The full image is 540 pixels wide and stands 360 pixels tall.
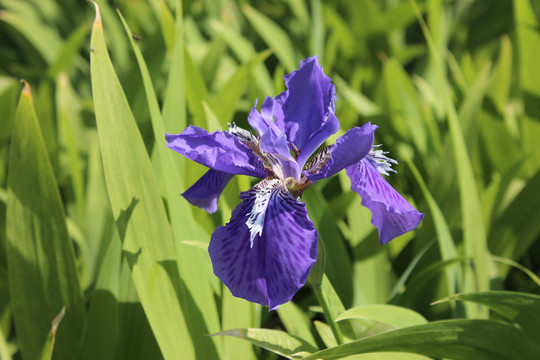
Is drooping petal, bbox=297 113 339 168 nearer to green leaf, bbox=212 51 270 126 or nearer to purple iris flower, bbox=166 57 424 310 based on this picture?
purple iris flower, bbox=166 57 424 310

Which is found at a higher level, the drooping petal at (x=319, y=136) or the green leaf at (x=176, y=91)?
the green leaf at (x=176, y=91)

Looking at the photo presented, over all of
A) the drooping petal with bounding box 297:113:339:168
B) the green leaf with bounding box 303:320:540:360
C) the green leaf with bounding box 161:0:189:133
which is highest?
the green leaf with bounding box 161:0:189:133

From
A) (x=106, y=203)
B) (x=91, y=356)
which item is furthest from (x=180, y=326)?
(x=106, y=203)

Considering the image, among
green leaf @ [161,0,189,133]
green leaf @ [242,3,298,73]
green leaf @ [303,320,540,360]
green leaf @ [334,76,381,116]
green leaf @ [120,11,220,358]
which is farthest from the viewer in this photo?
green leaf @ [242,3,298,73]

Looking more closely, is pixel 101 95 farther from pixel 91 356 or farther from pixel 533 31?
pixel 533 31

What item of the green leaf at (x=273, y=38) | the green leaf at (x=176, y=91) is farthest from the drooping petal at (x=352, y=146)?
the green leaf at (x=273, y=38)

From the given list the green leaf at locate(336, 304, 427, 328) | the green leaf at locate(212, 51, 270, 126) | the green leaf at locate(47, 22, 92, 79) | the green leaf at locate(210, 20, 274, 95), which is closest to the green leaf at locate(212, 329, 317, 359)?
the green leaf at locate(336, 304, 427, 328)

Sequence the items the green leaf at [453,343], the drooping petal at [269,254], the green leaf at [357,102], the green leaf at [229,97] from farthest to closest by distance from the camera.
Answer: the green leaf at [357,102] → the green leaf at [229,97] → the green leaf at [453,343] → the drooping petal at [269,254]

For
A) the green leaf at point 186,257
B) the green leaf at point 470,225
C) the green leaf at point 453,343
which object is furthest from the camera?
the green leaf at point 470,225

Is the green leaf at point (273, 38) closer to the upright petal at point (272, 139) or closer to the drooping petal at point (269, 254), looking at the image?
the upright petal at point (272, 139)
